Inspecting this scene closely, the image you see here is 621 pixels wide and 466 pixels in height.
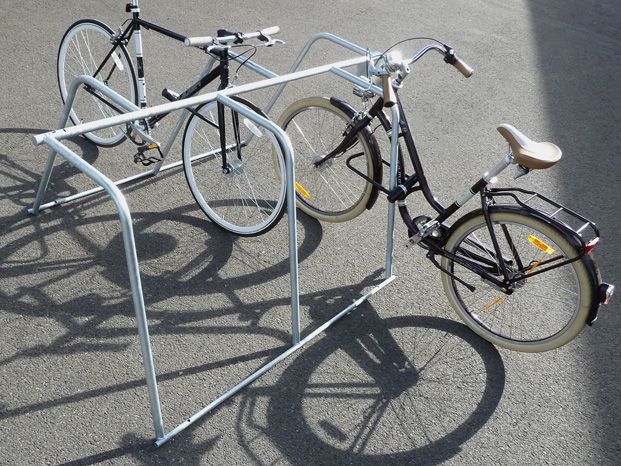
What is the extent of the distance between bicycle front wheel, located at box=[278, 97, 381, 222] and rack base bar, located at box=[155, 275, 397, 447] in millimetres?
562


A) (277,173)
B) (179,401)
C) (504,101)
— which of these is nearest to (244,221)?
(277,173)

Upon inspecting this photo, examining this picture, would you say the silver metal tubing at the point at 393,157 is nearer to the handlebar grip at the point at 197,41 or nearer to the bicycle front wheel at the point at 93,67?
the handlebar grip at the point at 197,41

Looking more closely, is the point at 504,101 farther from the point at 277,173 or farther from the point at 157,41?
the point at 157,41

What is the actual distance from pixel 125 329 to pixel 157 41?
13.3ft

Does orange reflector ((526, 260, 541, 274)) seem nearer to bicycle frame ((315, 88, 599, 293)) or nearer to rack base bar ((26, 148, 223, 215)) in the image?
bicycle frame ((315, 88, 599, 293))

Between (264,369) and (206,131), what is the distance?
2.14 meters

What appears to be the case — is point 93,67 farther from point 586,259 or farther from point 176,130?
point 586,259

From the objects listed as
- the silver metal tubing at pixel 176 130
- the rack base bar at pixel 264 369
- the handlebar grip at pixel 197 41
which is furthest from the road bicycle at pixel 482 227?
the handlebar grip at pixel 197 41

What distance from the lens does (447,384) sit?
3191mm

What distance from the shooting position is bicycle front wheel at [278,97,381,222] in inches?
155

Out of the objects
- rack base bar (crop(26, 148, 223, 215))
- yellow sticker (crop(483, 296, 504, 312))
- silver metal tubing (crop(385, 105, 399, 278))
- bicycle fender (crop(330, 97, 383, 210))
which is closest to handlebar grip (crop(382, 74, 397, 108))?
silver metal tubing (crop(385, 105, 399, 278))

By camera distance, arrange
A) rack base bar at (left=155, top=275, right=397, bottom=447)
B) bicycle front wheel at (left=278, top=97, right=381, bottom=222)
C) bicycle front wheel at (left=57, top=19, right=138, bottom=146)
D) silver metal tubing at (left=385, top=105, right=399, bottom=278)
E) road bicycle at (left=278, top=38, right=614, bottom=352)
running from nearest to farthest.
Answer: rack base bar at (left=155, top=275, right=397, bottom=447) < road bicycle at (left=278, top=38, right=614, bottom=352) < silver metal tubing at (left=385, top=105, right=399, bottom=278) < bicycle front wheel at (left=278, top=97, right=381, bottom=222) < bicycle front wheel at (left=57, top=19, right=138, bottom=146)

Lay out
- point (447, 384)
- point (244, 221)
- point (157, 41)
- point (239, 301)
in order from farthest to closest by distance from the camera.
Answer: point (157, 41) → point (244, 221) → point (239, 301) → point (447, 384)

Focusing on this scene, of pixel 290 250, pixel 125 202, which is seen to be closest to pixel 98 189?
pixel 290 250
